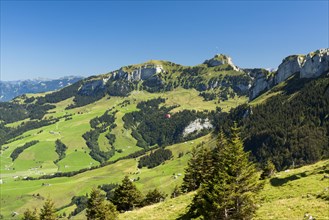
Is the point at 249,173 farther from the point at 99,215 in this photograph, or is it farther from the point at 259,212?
the point at 99,215

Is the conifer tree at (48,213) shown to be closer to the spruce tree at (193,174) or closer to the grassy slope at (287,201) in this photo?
the grassy slope at (287,201)

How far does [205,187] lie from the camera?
44.3m

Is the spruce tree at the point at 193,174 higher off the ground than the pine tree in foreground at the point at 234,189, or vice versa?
the pine tree in foreground at the point at 234,189

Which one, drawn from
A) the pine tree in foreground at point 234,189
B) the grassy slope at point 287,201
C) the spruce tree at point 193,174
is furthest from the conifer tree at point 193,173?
the pine tree in foreground at point 234,189

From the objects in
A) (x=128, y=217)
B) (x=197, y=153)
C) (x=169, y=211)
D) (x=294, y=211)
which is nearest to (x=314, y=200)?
(x=294, y=211)

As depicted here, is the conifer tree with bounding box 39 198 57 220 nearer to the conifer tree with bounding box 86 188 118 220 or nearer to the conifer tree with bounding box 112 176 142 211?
the conifer tree with bounding box 86 188 118 220

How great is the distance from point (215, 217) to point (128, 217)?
32855mm

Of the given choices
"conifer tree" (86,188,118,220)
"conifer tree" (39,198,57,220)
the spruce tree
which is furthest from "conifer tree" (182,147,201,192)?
"conifer tree" (39,198,57,220)

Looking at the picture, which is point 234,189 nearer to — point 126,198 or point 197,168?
point 197,168

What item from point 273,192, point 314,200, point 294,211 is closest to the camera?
point 294,211

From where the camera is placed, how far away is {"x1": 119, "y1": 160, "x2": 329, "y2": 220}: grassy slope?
1665 inches

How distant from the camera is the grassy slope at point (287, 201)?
139 feet

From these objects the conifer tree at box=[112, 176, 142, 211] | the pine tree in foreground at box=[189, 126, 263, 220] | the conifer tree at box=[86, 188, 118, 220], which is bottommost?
the conifer tree at box=[112, 176, 142, 211]

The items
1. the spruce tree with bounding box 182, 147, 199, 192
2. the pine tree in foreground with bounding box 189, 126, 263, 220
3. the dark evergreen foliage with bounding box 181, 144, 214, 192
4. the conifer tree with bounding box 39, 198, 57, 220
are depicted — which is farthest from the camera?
the spruce tree with bounding box 182, 147, 199, 192
